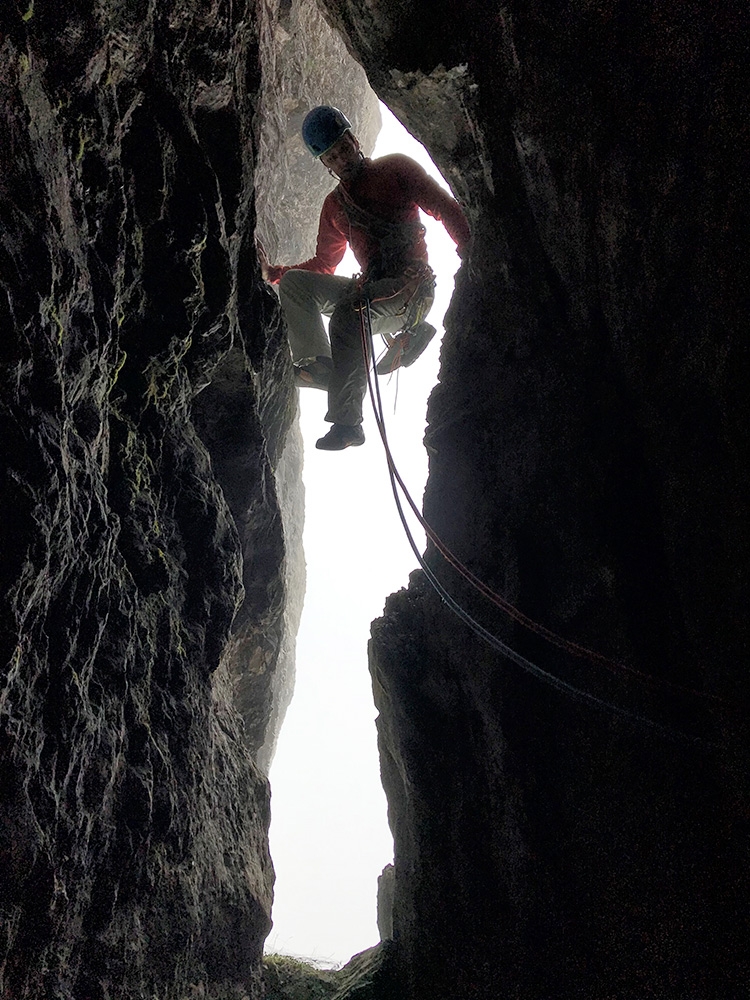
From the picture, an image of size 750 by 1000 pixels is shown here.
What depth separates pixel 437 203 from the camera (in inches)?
211

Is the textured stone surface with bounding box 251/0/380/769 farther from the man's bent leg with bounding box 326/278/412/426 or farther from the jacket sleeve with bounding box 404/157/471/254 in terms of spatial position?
the jacket sleeve with bounding box 404/157/471/254

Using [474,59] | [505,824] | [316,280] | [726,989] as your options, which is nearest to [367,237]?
[316,280]

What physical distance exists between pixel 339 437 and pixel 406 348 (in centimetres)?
143

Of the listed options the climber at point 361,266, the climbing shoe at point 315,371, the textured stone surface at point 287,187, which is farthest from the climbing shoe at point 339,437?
the textured stone surface at point 287,187

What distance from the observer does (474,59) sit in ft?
13.7

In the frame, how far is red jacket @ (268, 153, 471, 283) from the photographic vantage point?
533 centimetres

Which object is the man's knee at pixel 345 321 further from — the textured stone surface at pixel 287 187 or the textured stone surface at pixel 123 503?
the textured stone surface at pixel 287 187

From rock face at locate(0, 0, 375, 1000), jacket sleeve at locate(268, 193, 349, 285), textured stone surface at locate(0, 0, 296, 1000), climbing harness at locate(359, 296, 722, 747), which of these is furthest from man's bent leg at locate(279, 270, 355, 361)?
textured stone surface at locate(0, 0, 296, 1000)

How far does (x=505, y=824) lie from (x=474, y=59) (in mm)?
4963

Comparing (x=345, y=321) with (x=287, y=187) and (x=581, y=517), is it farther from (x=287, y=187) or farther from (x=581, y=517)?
(x=287, y=187)

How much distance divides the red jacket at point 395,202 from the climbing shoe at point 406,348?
0.74 metres

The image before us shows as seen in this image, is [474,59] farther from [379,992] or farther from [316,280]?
[379,992]

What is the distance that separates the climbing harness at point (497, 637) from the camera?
278cm

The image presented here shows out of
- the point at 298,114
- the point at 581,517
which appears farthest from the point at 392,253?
the point at 298,114
